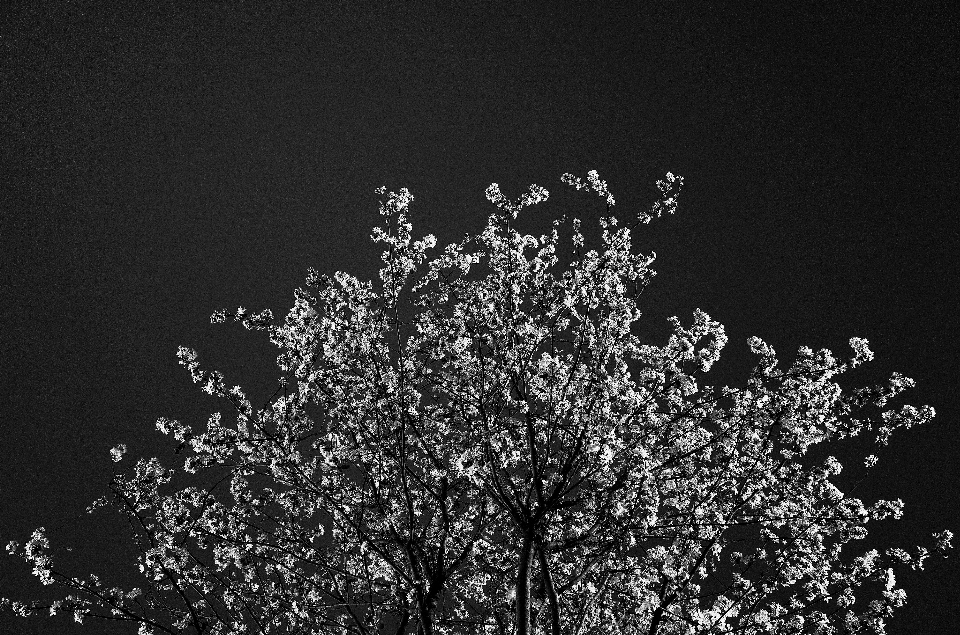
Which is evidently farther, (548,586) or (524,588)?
(548,586)

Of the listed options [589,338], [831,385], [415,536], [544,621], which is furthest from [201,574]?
[831,385]

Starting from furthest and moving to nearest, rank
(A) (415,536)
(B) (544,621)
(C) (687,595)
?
1. (C) (687,595)
2. (B) (544,621)
3. (A) (415,536)

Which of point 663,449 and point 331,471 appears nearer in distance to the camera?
point 663,449

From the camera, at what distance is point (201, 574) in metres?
8.81

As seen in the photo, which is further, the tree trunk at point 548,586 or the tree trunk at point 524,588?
the tree trunk at point 548,586

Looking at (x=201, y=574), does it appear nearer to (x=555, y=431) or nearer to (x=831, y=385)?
(x=555, y=431)

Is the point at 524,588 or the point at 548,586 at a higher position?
the point at 548,586

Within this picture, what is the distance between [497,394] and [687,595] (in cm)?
314

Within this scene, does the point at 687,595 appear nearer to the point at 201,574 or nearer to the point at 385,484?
the point at 385,484

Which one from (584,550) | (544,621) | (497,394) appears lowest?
(544,621)

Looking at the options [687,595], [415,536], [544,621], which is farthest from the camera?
[687,595]

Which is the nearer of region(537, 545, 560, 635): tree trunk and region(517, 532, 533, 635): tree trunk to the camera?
region(517, 532, 533, 635): tree trunk

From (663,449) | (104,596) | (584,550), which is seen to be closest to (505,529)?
(584,550)

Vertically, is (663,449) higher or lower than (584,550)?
higher
